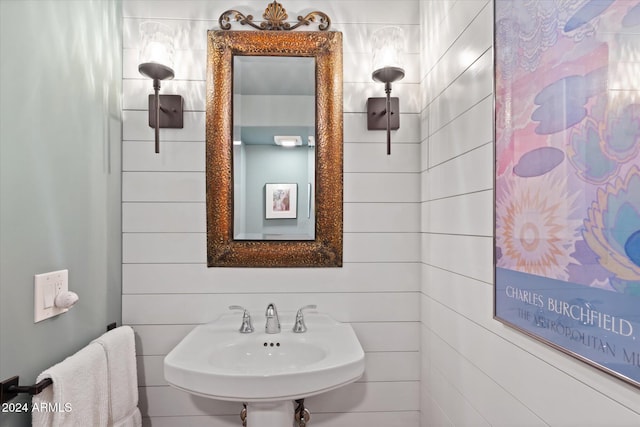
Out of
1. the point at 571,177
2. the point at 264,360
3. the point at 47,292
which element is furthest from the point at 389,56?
the point at 47,292

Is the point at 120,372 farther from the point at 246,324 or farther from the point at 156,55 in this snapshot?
the point at 156,55

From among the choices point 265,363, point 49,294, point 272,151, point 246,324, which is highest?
point 272,151

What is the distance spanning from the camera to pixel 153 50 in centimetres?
133

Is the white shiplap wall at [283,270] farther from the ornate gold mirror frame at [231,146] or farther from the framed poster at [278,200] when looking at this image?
the framed poster at [278,200]

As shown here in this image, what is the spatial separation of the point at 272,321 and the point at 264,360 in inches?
5.3

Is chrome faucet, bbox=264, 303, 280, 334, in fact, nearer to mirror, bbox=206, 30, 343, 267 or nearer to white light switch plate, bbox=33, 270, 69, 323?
mirror, bbox=206, 30, 343, 267

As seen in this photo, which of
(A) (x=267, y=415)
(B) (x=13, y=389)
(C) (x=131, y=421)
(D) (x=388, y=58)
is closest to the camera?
(B) (x=13, y=389)

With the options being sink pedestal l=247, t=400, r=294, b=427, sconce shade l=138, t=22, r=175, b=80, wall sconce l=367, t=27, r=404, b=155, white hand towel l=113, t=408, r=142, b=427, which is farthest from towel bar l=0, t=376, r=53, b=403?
wall sconce l=367, t=27, r=404, b=155

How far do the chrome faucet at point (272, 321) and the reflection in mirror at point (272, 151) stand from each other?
27 centimetres

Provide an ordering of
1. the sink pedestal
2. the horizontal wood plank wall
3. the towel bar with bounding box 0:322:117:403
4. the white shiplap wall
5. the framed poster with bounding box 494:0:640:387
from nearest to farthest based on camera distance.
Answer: the framed poster with bounding box 494:0:640:387 → the horizontal wood plank wall → the towel bar with bounding box 0:322:117:403 → the sink pedestal → the white shiplap wall

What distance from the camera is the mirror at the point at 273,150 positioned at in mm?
1476

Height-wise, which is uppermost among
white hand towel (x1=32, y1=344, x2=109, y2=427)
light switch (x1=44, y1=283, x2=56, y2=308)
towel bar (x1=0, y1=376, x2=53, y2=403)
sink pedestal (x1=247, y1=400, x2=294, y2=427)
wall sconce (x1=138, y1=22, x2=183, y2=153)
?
wall sconce (x1=138, y1=22, x2=183, y2=153)

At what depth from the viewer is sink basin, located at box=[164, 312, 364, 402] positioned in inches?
39.6

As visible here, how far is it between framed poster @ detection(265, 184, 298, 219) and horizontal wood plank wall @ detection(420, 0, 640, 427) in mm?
517
